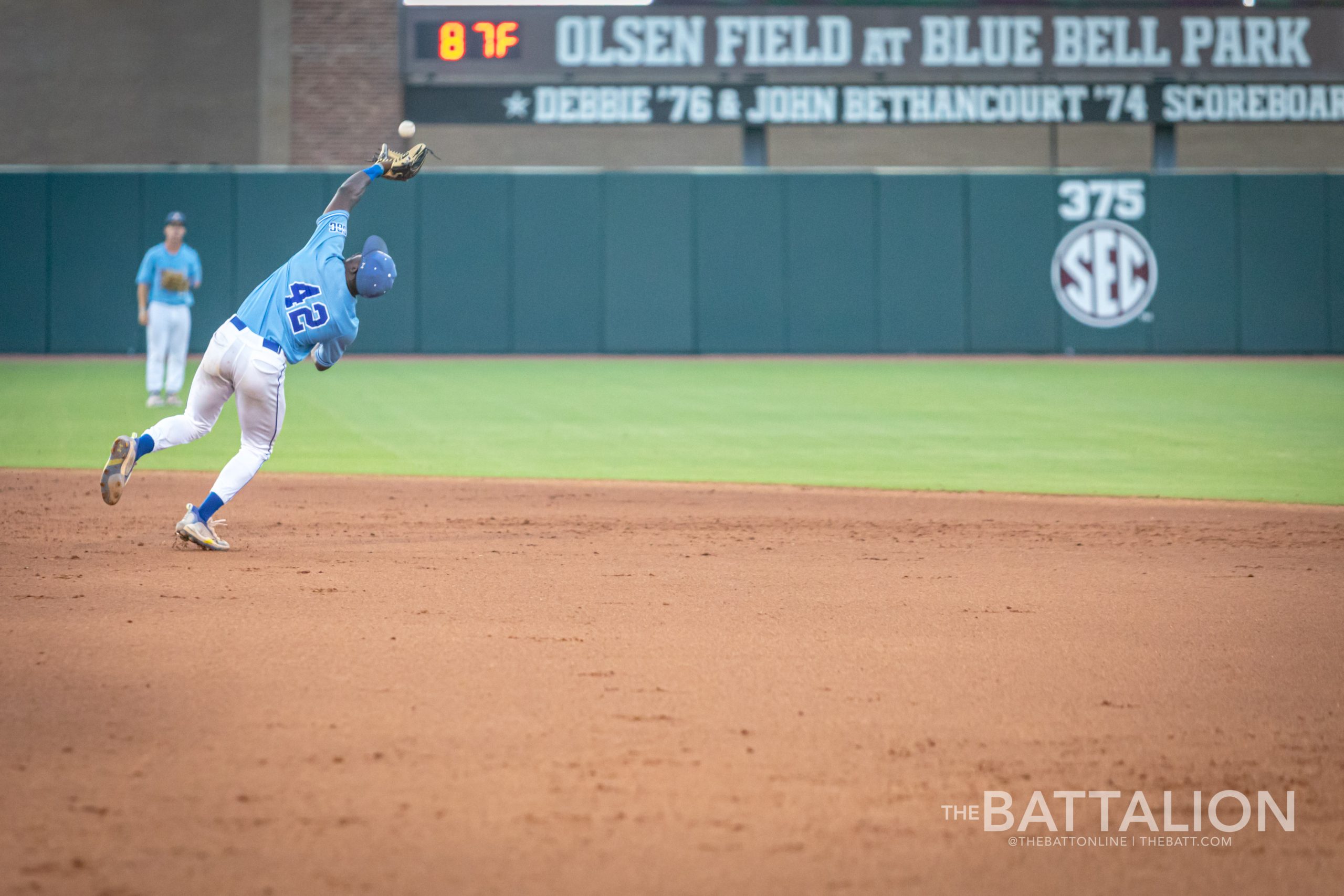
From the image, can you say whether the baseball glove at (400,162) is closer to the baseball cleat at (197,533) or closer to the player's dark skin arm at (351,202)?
the player's dark skin arm at (351,202)

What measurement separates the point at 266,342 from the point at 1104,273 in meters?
16.7

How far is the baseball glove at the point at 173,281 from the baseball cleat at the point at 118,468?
7590 mm

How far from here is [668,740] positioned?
377cm

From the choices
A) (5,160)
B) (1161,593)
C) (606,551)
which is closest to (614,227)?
(5,160)

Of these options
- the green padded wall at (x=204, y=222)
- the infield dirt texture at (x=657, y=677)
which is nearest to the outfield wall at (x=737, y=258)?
the green padded wall at (x=204, y=222)

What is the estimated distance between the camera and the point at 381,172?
6848 mm

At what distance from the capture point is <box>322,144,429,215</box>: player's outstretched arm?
261 inches

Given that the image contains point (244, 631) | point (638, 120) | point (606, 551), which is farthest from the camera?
point (638, 120)

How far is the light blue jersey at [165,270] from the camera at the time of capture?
1363cm

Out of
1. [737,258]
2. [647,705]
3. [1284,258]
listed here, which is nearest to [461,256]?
[737,258]

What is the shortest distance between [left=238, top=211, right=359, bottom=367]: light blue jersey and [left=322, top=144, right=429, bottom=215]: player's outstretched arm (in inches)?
3.7

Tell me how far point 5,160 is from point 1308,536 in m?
21.6

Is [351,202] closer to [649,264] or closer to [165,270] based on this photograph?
[165,270]

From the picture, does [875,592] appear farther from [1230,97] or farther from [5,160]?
[5,160]
